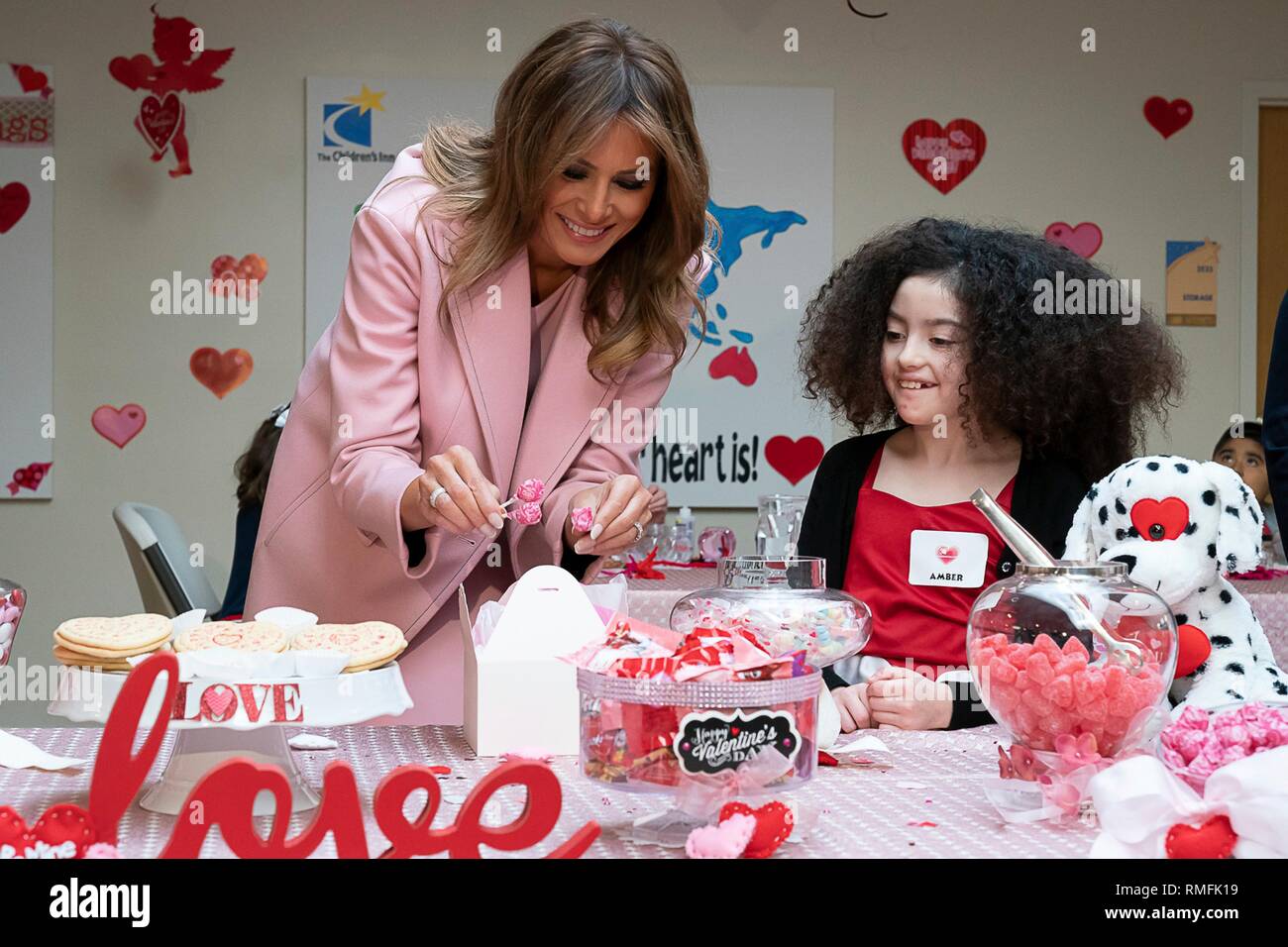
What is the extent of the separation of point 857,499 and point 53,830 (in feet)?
3.94

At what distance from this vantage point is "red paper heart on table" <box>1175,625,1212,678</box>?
1207mm

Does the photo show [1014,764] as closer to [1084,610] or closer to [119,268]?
[1084,610]

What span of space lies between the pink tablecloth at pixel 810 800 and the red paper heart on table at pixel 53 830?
0.04 m

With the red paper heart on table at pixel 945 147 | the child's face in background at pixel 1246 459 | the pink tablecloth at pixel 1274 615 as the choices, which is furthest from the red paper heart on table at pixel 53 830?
the red paper heart on table at pixel 945 147

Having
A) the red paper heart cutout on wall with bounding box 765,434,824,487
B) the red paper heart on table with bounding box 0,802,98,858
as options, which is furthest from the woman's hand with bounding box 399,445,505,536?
the red paper heart cutout on wall with bounding box 765,434,824,487

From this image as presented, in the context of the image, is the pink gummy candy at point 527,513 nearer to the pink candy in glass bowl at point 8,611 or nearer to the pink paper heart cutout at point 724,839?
the pink candy in glass bowl at point 8,611

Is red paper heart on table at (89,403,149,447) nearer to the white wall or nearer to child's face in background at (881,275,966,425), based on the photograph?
the white wall

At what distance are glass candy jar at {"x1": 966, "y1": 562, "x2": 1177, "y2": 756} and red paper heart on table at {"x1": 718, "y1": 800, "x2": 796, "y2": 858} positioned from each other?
25cm

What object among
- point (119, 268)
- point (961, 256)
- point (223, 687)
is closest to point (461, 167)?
point (961, 256)

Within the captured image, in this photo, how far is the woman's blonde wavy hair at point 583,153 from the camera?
1.37 m

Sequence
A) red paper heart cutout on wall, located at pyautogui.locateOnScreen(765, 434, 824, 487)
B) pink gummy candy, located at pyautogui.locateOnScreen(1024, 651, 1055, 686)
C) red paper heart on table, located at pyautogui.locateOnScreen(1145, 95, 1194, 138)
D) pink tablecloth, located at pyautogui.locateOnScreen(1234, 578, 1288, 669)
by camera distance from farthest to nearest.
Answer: red paper heart on table, located at pyautogui.locateOnScreen(1145, 95, 1194, 138), red paper heart cutout on wall, located at pyautogui.locateOnScreen(765, 434, 824, 487), pink tablecloth, located at pyautogui.locateOnScreen(1234, 578, 1288, 669), pink gummy candy, located at pyautogui.locateOnScreen(1024, 651, 1055, 686)

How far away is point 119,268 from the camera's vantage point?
12.7ft

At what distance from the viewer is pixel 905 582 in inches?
66.2
